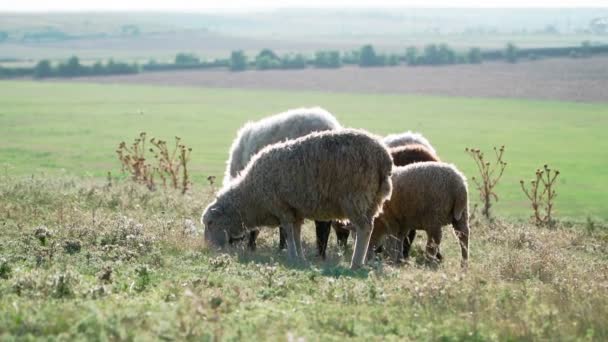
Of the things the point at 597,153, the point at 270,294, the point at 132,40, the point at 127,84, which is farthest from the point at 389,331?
the point at 132,40

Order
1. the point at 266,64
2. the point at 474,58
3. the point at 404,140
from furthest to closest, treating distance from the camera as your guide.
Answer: the point at 266,64 < the point at 474,58 < the point at 404,140

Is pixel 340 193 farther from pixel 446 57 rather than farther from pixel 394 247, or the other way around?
pixel 446 57

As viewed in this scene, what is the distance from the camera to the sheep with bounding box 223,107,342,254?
→ 617 inches

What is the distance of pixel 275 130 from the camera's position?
52.5ft

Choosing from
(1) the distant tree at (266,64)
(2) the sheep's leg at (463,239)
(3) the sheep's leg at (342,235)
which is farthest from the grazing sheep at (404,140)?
(1) the distant tree at (266,64)

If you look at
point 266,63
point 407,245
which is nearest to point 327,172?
point 407,245

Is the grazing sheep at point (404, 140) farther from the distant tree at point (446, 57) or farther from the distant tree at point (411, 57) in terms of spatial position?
the distant tree at point (411, 57)

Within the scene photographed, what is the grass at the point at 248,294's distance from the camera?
25.2ft

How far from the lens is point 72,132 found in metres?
49.9

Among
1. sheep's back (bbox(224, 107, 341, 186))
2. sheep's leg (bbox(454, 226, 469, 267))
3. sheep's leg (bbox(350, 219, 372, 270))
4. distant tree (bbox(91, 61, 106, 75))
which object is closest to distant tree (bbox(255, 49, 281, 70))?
distant tree (bbox(91, 61, 106, 75))

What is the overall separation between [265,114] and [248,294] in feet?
159

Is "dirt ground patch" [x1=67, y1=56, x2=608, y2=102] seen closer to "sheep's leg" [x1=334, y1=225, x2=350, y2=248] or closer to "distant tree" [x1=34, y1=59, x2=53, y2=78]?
"distant tree" [x1=34, y1=59, x2=53, y2=78]

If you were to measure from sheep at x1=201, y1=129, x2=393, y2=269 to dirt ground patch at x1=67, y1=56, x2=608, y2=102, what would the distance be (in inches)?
2190

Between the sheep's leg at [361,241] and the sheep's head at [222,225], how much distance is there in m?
2.00
